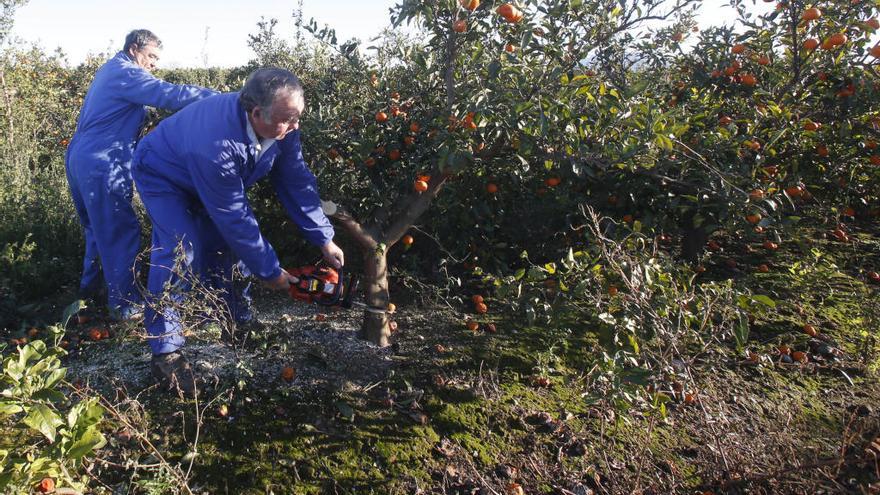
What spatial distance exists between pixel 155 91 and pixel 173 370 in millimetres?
1457

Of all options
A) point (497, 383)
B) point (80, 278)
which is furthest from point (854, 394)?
point (80, 278)

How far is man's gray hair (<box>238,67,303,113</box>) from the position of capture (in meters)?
2.36

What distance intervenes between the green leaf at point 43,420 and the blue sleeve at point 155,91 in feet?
5.98

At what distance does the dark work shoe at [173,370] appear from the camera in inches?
103

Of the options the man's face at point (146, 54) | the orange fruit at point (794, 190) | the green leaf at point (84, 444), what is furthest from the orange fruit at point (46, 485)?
the orange fruit at point (794, 190)

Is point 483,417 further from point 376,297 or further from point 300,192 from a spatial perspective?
point 300,192

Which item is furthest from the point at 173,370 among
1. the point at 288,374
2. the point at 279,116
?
the point at 279,116

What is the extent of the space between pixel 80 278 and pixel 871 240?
17.9 ft

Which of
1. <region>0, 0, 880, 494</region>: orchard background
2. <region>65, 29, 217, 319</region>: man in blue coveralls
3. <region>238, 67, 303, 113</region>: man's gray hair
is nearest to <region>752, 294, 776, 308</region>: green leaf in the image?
<region>0, 0, 880, 494</region>: orchard background

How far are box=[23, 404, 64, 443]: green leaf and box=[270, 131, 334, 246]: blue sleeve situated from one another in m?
1.37

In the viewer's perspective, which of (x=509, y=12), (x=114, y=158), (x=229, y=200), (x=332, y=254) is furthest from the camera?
(x=114, y=158)

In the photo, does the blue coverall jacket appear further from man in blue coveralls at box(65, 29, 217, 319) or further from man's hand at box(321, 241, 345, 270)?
man in blue coveralls at box(65, 29, 217, 319)

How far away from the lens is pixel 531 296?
2582 mm

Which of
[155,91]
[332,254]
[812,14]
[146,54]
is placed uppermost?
[812,14]
